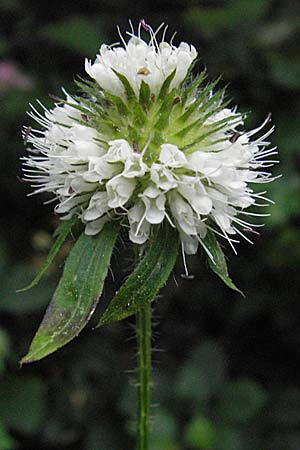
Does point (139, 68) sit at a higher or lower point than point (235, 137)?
higher

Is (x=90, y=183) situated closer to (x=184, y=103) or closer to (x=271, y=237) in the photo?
(x=184, y=103)

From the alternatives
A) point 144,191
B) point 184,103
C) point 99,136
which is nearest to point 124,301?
point 144,191

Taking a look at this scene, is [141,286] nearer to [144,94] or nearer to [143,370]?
[143,370]

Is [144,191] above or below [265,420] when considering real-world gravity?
above

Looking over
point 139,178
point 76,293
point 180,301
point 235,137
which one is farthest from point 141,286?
point 180,301

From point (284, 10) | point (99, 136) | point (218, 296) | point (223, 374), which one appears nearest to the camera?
point (99, 136)

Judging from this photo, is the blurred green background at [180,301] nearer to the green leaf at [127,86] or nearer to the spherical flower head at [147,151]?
the spherical flower head at [147,151]

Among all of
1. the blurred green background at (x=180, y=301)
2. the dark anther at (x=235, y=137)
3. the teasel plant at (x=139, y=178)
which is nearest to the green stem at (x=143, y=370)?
the teasel plant at (x=139, y=178)
